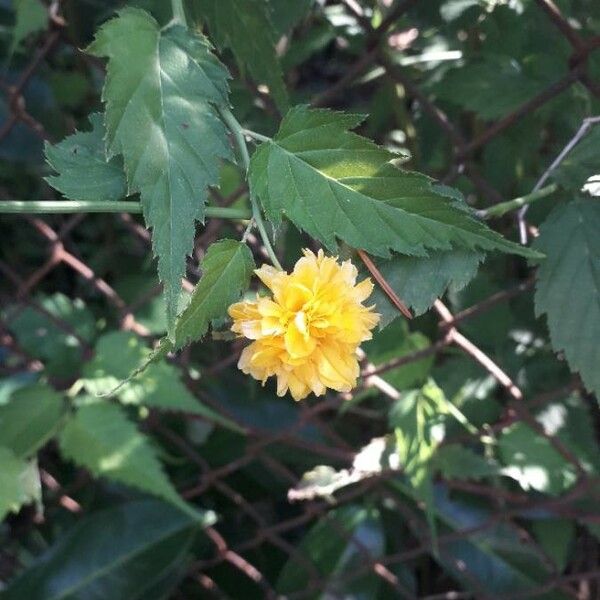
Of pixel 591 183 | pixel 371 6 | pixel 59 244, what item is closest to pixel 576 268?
pixel 591 183

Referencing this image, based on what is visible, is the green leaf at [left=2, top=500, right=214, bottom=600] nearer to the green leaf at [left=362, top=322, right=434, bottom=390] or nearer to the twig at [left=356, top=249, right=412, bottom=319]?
the green leaf at [left=362, top=322, right=434, bottom=390]

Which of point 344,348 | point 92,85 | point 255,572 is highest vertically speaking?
point 92,85

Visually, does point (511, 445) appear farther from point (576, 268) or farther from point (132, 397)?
point (132, 397)

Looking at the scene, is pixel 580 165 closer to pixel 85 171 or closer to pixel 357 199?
pixel 357 199

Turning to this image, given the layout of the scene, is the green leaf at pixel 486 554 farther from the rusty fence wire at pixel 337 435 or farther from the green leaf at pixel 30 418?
Answer: the green leaf at pixel 30 418

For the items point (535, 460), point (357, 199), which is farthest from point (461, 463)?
point (357, 199)

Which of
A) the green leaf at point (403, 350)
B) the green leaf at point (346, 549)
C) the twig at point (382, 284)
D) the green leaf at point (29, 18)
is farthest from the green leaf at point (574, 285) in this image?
the green leaf at point (29, 18)
